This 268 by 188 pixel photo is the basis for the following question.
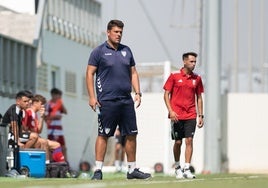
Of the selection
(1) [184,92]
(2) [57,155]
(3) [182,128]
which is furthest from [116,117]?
(2) [57,155]

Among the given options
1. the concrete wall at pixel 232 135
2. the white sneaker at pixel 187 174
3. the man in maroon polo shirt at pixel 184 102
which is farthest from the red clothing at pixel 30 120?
the concrete wall at pixel 232 135

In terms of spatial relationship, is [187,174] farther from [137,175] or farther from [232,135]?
[232,135]

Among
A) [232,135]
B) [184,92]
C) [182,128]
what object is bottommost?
[182,128]

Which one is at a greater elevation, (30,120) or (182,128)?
(30,120)

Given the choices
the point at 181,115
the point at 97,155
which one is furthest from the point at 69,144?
the point at 97,155

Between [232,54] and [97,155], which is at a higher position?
[232,54]

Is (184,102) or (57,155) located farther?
(57,155)

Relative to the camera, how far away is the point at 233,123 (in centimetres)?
4078

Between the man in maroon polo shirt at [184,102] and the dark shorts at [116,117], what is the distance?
8.69ft

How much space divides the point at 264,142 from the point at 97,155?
2422 centimetres

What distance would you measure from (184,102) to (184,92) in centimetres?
16

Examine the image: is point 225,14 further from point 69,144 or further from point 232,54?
point 69,144

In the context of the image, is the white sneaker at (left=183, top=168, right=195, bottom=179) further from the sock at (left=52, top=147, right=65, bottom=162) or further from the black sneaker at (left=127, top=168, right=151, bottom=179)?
the sock at (left=52, top=147, right=65, bottom=162)

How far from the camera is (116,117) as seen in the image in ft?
54.6
